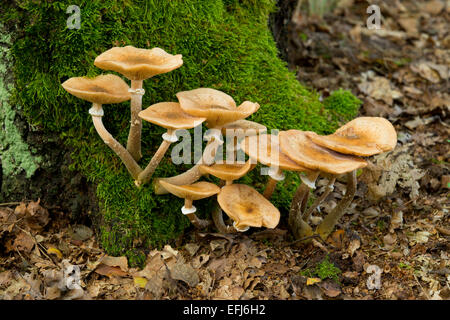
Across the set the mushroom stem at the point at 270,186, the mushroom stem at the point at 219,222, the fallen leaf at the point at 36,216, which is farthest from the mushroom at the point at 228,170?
the fallen leaf at the point at 36,216

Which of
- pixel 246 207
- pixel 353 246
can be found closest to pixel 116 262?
pixel 246 207

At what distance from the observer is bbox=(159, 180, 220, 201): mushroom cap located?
360 cm

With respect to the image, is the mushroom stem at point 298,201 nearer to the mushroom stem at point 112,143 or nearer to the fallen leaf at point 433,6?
the mushroom stem at point 112,143

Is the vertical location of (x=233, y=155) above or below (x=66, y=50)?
below

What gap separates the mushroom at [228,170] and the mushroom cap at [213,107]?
37 centimetres

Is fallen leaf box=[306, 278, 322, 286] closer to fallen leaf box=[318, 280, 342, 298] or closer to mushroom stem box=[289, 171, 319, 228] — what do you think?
fallen leaf box=[318, 280, 342, 298]

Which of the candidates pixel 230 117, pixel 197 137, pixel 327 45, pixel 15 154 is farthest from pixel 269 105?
pixel 327 45

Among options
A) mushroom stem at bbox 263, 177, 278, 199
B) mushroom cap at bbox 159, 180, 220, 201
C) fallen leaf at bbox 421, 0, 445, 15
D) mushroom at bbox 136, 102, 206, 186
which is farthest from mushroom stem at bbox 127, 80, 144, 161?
fallen leaf at bbox 421, 0, 445, 15

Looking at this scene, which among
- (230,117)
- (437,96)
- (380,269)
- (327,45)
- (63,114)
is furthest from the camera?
(327,45)

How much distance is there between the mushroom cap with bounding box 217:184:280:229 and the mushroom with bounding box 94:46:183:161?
1061 millimetres

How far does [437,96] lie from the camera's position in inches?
286

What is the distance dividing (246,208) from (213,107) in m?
0.90

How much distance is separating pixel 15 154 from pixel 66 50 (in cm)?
126

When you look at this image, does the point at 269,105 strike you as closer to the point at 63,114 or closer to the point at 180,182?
the point at 180,182
